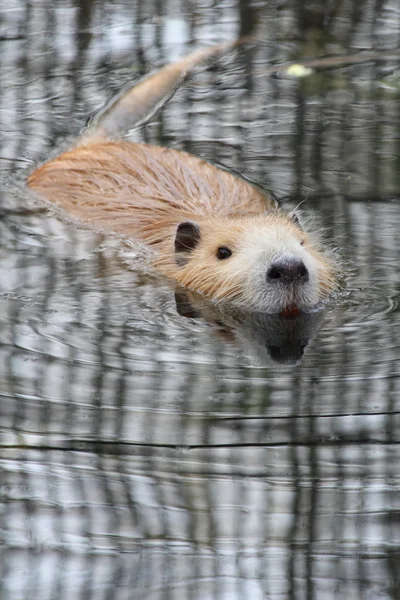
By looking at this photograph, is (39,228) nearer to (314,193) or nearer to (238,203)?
(238,203)

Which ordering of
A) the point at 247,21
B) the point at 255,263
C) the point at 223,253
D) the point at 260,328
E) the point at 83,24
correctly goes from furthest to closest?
the point at 247,21
the point at 83,24
the point at 223,253
the point at 255,263
the point at 260,328

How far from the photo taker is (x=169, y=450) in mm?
3057

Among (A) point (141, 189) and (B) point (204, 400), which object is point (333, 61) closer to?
(A) point (141, 189)

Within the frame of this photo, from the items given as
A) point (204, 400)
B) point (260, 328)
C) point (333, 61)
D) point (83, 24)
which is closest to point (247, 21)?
point (333, 61)

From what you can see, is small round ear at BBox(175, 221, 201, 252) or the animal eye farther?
small round ear at BBox(175, 221, 201, 252)

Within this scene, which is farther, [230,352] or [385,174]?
[385,174]

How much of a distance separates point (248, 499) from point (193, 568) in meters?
0.33

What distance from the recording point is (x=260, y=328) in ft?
13.9

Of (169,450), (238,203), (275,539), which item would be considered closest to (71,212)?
(238,203)

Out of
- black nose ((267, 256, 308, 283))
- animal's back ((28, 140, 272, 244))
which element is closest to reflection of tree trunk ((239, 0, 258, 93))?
animal's back ((28, 140, 272, 244))

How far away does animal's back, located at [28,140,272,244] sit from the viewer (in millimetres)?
5285

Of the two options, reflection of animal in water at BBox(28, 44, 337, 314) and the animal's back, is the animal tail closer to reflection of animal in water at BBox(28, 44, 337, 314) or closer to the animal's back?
reflection of animal in water at BBox(28, 44, 337, 314)

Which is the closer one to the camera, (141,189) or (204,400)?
(204,400)

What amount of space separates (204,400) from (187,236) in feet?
5.33
